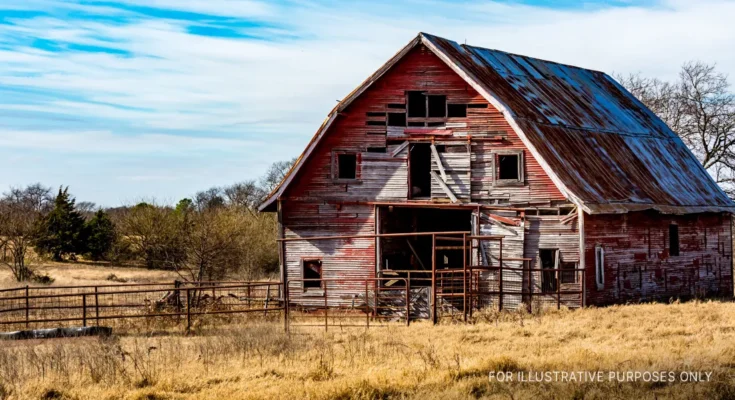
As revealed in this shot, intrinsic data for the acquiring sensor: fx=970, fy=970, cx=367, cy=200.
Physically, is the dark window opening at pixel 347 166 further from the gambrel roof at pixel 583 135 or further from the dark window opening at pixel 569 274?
the dark window opening at pixel 569 274

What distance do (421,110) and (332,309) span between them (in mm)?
6112

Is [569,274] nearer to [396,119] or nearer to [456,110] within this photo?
[456,110]

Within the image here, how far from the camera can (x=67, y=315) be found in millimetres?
25922

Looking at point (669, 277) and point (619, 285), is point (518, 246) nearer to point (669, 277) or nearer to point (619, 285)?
point (619, 285)

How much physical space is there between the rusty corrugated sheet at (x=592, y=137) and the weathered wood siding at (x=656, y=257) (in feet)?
1.73

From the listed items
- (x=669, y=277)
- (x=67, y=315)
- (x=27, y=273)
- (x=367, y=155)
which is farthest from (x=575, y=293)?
(x=27, y=273)

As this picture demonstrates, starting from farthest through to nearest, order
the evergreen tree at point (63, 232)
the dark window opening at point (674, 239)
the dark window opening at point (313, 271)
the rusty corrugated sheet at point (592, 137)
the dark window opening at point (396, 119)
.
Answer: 1. the evergreen tree at point (63, 232)
2. the dark window opening at point (674, 239)
3. the dark window opening at point (313, 271)
4. the dark window opening at point (396, 119)
5. the rusty corrugated sheet at point (592, 137)

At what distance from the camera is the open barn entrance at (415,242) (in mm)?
27562

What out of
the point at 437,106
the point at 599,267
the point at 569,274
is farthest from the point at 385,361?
the point at 437,106

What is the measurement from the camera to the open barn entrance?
90.4 feet

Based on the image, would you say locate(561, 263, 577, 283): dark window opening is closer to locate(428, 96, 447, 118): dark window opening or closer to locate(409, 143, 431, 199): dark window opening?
locate(428, 96, 447, 118): dark window opening

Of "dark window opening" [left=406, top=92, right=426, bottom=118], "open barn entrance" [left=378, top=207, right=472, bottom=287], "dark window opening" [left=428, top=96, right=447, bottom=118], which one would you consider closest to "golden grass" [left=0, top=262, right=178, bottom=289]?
"open barn entrance" [left=378, top=207, right=472, bottom=287]

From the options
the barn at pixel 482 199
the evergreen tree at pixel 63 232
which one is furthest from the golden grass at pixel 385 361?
the evergreen tree at pixel 63 232

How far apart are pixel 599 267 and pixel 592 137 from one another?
510 centimetres
